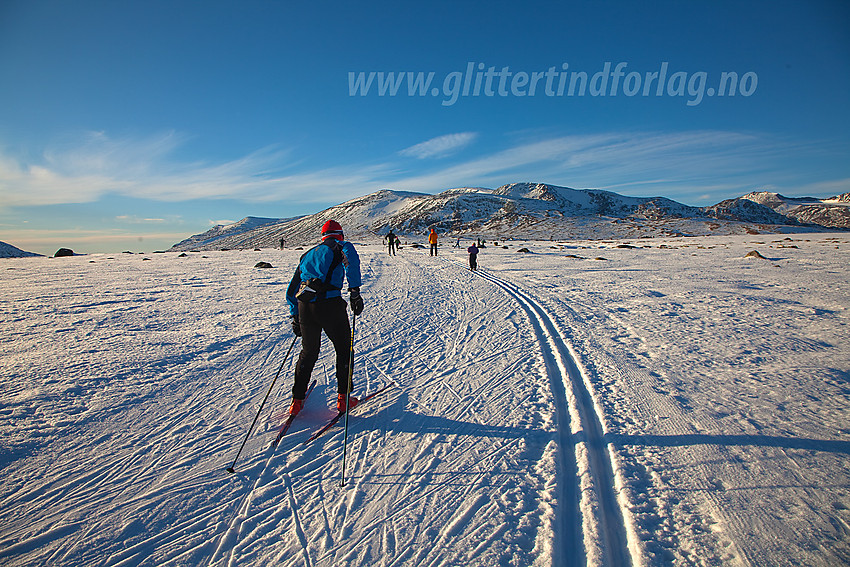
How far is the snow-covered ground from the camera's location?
2.63 metres

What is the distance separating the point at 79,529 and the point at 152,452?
942mm

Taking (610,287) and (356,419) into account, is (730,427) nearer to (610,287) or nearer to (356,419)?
(356,419)

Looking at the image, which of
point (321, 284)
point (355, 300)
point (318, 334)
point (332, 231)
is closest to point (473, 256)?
point (355, 300)

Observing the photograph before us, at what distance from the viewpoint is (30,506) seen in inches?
117

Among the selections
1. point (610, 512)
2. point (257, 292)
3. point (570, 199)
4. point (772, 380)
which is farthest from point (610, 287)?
point (570, 199)

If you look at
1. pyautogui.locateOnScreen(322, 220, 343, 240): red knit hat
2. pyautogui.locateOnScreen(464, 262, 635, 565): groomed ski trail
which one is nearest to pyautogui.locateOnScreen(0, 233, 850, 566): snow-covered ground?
pyautogui.locateOnScreen(464, 262, 635, 565): groomed ski trail

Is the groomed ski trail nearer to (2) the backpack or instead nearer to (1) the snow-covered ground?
(1) the snow-covered ground

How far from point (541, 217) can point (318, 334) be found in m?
122

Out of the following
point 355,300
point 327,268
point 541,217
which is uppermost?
point 541,217

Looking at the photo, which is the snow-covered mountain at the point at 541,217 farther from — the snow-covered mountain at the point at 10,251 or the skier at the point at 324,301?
the skier at the point at 324,301

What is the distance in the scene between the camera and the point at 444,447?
3744mm

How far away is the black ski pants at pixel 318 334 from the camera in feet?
14.0

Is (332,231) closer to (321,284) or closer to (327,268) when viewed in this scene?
(327,268)

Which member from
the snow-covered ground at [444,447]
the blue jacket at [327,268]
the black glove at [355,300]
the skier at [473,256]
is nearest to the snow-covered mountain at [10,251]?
the snow-covered ground at [444,447]
